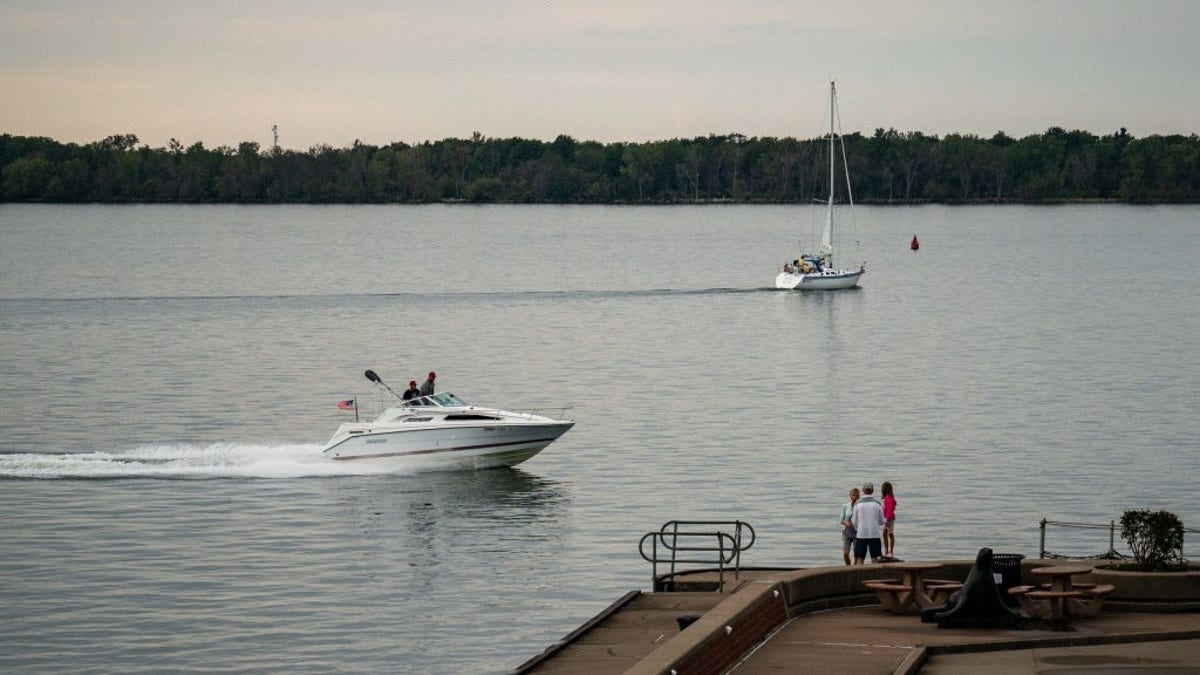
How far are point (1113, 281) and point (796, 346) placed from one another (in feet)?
241

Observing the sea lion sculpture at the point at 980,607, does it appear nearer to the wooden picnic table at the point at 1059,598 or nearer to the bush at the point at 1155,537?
the wooden picnic table at the point at 1059,598

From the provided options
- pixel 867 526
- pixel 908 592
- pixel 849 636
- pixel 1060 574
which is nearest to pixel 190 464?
pixel 867 526

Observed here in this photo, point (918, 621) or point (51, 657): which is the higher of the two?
point (918, 621)

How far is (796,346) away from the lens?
3844 inches

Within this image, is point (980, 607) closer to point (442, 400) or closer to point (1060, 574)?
point (1060, 574)

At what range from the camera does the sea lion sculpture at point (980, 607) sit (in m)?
24.9

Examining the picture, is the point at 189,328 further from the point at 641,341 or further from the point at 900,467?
the point at 900,467

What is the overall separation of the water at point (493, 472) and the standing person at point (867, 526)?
5551mm

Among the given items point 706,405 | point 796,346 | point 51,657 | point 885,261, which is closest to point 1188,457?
point 706,405

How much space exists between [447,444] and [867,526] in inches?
808

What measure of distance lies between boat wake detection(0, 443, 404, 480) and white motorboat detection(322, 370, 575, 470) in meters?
0.65

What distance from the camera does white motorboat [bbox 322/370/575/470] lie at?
50.4 meters

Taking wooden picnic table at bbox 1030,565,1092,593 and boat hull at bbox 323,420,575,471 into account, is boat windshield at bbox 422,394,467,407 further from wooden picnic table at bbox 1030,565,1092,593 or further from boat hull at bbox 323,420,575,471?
wooden picnic table at bbox 1030,565,1092,593

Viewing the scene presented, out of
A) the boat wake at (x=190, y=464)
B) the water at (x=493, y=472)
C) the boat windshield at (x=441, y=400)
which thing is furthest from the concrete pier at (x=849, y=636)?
the boat wake at (x=190, y=464)
